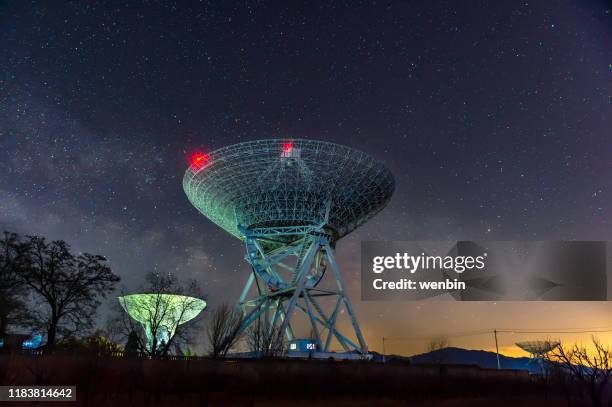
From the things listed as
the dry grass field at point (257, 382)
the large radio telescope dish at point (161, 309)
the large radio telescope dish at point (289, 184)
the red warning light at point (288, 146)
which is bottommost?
the dry grass field at point (257, 382)

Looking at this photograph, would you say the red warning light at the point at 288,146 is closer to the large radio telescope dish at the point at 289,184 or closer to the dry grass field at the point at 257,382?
the large radio telescope dish at the point at 289,184

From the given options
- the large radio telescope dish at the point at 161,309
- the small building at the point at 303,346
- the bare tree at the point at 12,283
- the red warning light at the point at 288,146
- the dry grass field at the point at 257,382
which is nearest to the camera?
the dry grass field at the point at 257,382

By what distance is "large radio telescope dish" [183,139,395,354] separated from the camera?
1847 inches

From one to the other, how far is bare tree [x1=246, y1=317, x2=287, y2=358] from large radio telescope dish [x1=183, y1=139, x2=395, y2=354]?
0.41 m

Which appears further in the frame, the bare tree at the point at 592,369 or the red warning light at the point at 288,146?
the red warning light at the point at 288,146

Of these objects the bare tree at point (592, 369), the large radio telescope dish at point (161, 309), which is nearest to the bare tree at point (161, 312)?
the large radio telescope dish at point (161, 309)

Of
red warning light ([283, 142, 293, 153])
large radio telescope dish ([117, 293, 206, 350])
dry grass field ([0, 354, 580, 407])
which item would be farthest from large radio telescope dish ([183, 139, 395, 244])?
dry grass field ([0, 354, 580, 407])

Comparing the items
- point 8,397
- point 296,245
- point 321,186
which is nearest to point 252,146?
point 321,186

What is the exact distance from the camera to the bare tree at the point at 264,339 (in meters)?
44.0

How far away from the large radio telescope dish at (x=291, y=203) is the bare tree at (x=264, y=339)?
1.35 feet

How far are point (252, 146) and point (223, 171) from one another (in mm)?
3618

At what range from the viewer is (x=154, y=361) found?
25188 millimetres

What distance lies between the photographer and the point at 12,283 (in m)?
35.3

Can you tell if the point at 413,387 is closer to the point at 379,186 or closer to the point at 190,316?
the point at 379,186
